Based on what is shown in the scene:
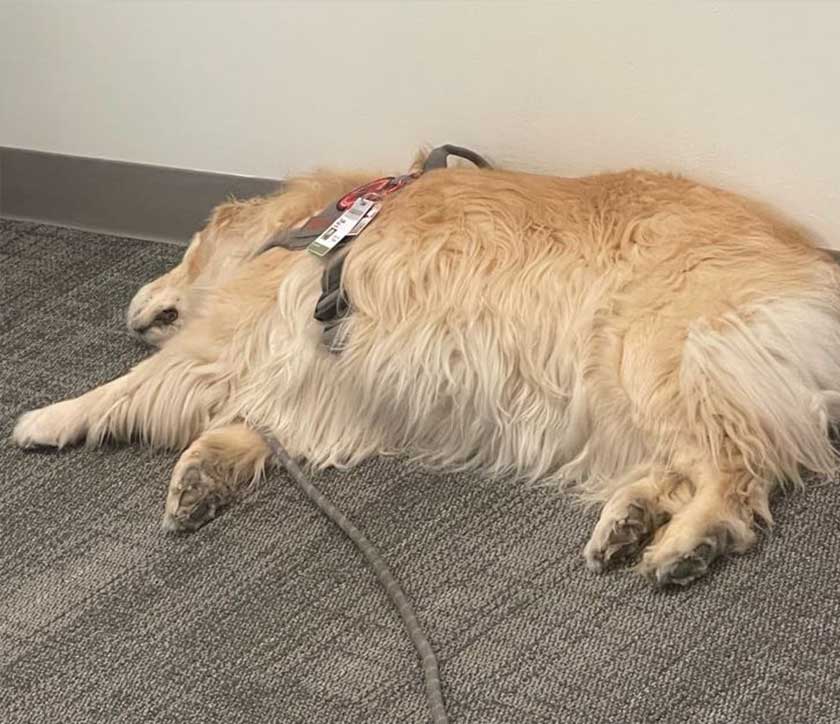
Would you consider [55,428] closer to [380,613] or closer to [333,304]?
[333,304]

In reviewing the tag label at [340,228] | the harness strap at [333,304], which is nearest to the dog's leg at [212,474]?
the harness strap at [333,304]

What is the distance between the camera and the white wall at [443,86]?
2.04 m

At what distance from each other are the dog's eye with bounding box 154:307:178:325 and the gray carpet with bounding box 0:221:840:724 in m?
0.40

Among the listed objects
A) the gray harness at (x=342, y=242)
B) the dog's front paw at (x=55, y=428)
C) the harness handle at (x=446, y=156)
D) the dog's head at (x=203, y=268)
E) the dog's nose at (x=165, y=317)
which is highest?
the harness handle at (x=446, y=156)

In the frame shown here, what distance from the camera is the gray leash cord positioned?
161 centimetres

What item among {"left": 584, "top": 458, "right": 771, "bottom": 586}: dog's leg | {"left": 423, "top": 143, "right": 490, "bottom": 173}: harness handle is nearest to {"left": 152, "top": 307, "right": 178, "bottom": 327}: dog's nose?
{"left": 423, "top": 143, "right": 490, "bottom": 173}: harness handle

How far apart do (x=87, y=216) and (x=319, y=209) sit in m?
1.04

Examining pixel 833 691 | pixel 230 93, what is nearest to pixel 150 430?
pixel 230 93

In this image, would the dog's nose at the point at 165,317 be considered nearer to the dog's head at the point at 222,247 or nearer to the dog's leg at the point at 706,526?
the dog's head at the point at 222,247

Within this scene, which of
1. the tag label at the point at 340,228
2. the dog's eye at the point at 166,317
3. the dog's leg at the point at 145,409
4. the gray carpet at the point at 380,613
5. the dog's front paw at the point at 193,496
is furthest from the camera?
the dog's eye at the point at 166,317

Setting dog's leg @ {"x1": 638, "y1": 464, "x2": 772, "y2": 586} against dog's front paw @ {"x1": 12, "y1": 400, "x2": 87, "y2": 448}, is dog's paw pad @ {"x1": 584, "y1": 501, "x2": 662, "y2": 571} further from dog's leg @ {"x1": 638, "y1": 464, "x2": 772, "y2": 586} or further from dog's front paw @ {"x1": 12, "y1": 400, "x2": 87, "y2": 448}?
dog's front paw @ {"x1": 12, "y1": 400, "x2": 87, "y2": 448}

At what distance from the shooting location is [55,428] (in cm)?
227

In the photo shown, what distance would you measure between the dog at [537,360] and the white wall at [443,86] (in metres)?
0.14

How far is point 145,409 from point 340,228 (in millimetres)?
503
